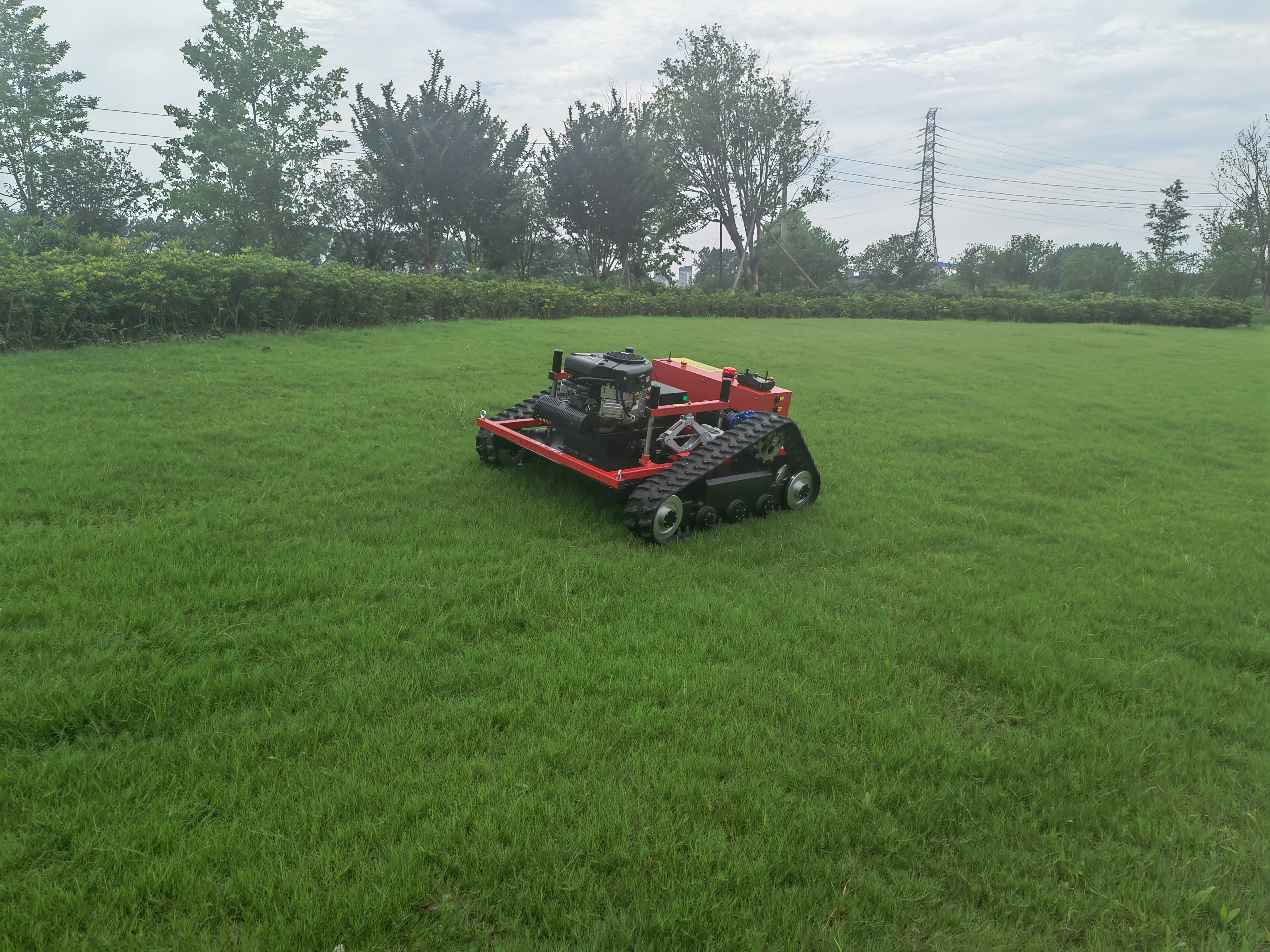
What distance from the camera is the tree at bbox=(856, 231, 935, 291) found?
152 ft

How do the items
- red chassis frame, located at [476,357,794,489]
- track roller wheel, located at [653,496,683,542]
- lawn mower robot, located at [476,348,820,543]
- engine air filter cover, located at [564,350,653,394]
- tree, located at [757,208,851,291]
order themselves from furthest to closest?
1. tree, located at [757,208,851,291]
2. engine air filter cover, located at [564,350,653,394]
3. red chassis frame, located at [476,357,794,489]
4. lawn mower robot, located at [476,348,820,543]
5. track roller wheel, located at [653,496,683,542]

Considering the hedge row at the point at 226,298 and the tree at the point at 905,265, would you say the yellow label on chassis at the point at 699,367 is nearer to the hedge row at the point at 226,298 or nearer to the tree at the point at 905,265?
the hedge row at the point at 226,298

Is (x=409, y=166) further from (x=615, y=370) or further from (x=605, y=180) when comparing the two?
(x=615, y=370)

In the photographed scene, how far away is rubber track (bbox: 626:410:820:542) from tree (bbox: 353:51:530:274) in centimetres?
2616

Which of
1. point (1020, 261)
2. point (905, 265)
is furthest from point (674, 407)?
point (1020, 261)

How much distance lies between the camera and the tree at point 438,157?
2934 centimetres

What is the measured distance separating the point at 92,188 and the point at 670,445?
3989cm

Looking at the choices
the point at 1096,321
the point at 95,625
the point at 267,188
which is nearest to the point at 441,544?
the point at 95,625

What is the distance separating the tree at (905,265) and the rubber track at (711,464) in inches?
1677

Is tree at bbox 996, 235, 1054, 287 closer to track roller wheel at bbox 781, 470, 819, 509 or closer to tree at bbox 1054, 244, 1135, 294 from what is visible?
tree at bbox 1054, 244, 1135, 294

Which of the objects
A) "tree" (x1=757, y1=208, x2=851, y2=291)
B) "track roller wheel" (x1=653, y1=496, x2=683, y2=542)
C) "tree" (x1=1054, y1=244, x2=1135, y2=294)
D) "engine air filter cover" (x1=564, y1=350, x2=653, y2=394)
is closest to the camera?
"track roller wheel" (x1=653, y1=496, x2=683, y2=542)

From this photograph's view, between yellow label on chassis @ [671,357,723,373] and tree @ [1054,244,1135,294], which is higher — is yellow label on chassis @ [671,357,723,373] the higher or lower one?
the lower one

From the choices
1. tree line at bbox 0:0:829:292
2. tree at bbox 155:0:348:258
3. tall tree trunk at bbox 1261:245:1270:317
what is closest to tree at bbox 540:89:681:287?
tree line at bbox 0:0:829:292

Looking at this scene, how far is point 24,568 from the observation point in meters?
3.71
